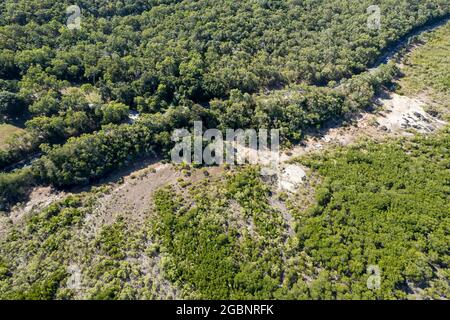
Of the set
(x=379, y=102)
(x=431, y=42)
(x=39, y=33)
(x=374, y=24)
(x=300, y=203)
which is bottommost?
(x=300, y=203)

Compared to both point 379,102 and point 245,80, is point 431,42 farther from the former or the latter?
point 245,80

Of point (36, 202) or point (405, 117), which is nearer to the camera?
point (36, 202)

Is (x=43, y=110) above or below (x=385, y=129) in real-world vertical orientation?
above

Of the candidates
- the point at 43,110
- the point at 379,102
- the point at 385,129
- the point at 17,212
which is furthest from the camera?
the point at 379,102

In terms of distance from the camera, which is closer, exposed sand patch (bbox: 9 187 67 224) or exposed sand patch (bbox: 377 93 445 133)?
exposed sand patch (bbox: 9 187 67 224)

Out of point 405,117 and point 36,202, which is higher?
point 36,202

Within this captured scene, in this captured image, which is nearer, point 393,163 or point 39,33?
point 393,163

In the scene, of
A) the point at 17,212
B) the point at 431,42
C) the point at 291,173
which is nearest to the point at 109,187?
the point at 17,212

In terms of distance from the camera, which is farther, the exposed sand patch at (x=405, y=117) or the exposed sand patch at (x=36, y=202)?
the exposed sand patch at (x=405, y=117)

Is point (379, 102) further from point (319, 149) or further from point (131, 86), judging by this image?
point (131, 86)

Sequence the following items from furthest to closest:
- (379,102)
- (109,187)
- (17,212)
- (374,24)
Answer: (374,24) < (379,102) < (109,187) < (17,212)
